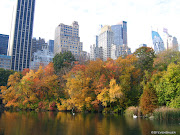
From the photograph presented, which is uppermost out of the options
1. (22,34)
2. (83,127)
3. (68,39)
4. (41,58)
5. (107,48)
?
(22,34)

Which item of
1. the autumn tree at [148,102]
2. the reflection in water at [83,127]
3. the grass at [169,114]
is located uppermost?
the autumn tree at [148,102]

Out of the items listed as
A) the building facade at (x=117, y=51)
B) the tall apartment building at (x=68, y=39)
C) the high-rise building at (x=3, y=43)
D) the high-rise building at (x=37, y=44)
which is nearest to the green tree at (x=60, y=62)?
the tall apartment building at (x=68, y=39)

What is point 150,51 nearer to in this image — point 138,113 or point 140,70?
point 140,70

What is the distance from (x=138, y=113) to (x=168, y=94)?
524 centimetres

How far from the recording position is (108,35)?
16850 cm

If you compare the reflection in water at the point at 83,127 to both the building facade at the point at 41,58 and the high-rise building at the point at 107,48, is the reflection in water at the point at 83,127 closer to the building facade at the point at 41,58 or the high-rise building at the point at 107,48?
the building facade at the point at 41,58

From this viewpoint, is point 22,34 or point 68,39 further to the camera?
point 68,39

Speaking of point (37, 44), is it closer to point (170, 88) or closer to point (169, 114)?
point (170, 88)

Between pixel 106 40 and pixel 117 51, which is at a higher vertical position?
pixel 106 40

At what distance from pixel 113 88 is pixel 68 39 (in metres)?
106

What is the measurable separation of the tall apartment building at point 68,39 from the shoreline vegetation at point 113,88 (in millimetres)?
83053

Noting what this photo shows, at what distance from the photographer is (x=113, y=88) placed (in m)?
32.1

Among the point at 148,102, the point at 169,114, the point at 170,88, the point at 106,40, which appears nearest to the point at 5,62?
the point at 106,40

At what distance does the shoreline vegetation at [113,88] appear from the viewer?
25.6m
